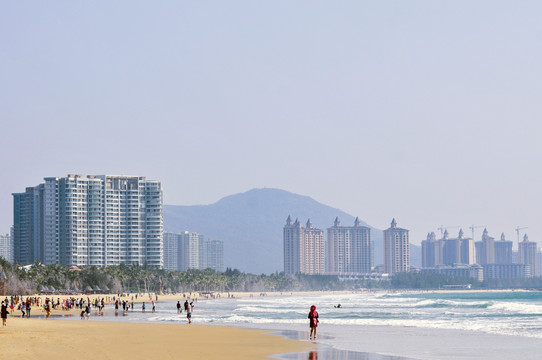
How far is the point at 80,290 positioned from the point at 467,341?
12890cm

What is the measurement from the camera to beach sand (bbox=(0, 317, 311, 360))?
34.2 m

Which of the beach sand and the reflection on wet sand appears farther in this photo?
the reflection on wet sand

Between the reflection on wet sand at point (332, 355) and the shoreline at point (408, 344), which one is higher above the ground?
the reflection on wet sand at point (332, 355)

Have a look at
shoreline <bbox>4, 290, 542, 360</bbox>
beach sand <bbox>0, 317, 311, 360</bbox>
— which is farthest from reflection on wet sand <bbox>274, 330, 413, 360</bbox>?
beach sand <bbox>0, 317, 311, 360</bbox>

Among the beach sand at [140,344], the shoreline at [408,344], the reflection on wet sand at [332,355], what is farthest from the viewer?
the shoreline at [408,344]

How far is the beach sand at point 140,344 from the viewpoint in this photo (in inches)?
1348

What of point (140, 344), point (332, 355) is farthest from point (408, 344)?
point (140, 344)

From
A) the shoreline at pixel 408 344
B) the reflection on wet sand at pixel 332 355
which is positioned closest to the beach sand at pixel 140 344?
the shoreline at pixel 408 344

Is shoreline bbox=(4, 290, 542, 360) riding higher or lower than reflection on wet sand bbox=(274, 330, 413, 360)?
lower

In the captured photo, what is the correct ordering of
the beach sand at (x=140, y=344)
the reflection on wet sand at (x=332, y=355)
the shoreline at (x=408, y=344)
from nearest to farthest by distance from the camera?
the beach sand at (x=140, y=344) → the reflection on wet sand at (x=332, y=355) → the shoreline at (x=408, y=344)

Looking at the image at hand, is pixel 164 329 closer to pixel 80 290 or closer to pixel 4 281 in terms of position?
pixel 4 281

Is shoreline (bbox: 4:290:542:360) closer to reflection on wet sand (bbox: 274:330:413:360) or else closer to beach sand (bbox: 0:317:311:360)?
reflection on wet sand (bbox: 274:330:413:360)

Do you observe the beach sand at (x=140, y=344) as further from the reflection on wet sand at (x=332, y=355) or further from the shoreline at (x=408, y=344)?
the reflection on wet sand at (x=332, y=355)

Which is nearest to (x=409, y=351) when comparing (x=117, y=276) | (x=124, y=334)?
(x=124, y=334)
